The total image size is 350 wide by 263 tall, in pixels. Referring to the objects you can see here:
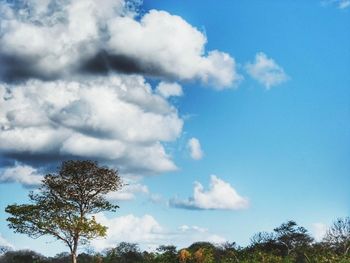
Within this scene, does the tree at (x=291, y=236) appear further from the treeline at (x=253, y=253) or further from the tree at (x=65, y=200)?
the tree at (x=65, y=200)

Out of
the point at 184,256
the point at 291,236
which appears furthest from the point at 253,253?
the point at 291,236

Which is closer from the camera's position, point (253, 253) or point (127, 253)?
point (253, 253)

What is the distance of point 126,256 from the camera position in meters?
112

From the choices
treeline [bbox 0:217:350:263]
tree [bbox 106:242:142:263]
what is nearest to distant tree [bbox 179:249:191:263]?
treeline [bbox 0:217:350:263]

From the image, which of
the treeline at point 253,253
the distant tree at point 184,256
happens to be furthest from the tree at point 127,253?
the distant tree at point 184,256

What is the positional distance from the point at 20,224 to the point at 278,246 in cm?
5597

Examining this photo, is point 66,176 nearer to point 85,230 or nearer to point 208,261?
point 85,230

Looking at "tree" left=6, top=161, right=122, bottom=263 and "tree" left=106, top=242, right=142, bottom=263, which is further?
"tree" left=106, top=242, right=142, bottom=263

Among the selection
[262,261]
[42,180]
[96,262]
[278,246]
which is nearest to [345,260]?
[262,261]

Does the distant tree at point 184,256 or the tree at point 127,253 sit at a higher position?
the tree at point 127,253

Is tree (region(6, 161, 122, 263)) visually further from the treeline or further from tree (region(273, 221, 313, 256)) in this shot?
tree (region(273, 221, 313, 256))

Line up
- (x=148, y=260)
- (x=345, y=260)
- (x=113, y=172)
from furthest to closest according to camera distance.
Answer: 1. (x=113, y=172)
2. (x=148, y=260)
3. (x=345, y=260)

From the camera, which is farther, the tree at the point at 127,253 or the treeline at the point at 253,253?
the tree at the point at 127,253

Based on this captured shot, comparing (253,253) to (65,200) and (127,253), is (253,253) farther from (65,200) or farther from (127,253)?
(127,253)
